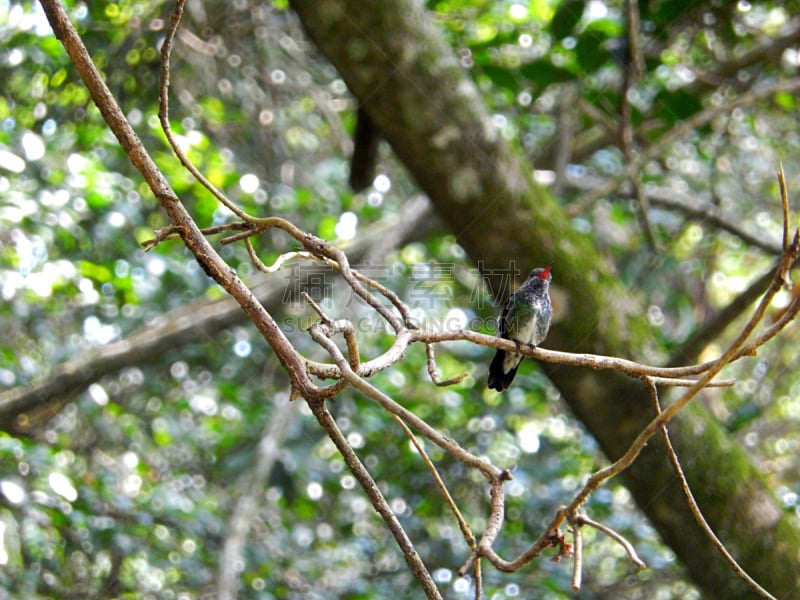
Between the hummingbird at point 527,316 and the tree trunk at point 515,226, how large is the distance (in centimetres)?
5

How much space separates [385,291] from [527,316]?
3.72 ft

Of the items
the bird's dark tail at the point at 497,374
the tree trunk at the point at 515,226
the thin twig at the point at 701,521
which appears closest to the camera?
the thin twig at the point at 701,521

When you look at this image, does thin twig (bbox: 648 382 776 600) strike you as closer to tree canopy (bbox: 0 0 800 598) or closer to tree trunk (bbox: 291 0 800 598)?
tree canopy (bbox: 0 0 800 598)

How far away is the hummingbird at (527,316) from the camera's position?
305 cm

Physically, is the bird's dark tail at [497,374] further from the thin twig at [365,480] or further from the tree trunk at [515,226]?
the thin twig at [365,480]

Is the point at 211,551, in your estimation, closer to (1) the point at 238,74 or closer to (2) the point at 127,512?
(2) the point at 127,512

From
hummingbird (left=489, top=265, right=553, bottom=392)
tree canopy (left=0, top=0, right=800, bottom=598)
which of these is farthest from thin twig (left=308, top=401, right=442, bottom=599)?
hummingbird (left=489, top=265, right=553, bottom=392)

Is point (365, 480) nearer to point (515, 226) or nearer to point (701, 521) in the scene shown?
point (701, 521)

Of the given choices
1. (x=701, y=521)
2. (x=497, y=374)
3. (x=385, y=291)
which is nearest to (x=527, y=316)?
(x=497, y=374)

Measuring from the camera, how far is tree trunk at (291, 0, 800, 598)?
285cm

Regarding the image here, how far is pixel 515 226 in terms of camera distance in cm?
303

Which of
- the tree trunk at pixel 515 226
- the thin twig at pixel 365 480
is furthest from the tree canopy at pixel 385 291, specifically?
the thin twig at pixel 365 480

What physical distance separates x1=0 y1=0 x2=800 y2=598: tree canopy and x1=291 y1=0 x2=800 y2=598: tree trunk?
0.01 meters

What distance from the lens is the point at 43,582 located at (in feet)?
12.4
